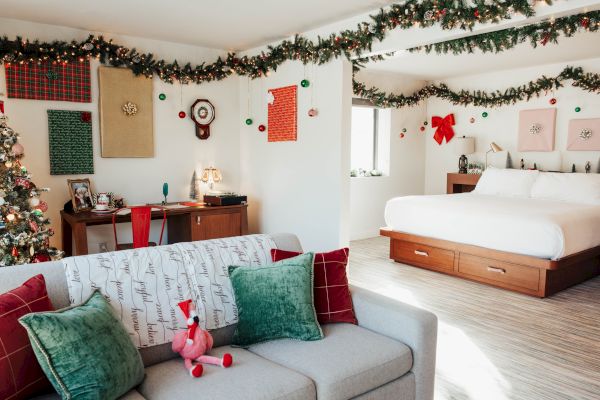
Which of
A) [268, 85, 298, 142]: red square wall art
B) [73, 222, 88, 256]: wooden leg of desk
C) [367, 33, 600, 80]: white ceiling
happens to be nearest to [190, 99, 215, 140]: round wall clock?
[268, 85, 298, 142]: red square wall art

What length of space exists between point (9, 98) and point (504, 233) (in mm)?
4791

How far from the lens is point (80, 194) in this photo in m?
4.77

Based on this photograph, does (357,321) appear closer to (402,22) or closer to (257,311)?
(257,311)

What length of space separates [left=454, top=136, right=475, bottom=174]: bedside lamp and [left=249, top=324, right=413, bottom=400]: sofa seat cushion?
5.57 m

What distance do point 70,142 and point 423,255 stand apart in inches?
153

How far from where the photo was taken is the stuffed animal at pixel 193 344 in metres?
2.01

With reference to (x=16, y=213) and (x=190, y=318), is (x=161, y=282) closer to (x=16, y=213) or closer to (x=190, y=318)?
(x=190, y=318)

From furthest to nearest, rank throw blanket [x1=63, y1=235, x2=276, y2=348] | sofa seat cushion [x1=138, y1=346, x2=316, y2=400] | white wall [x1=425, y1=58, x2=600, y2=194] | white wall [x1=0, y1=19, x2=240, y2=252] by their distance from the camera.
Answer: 1. white wall [x1=425, y1=58, x2=600, y2=194]
2. white wall [x1=0, y1=19, x2=240, y2=252]
3. throw blanket [x1=63, y1=235, x2=276, y2=348]
4. sofa seat cushion [x1=138, y1=346, x2=316, y2=400]

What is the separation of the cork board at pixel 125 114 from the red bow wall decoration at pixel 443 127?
15.4 ft

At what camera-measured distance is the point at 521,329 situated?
3684mm

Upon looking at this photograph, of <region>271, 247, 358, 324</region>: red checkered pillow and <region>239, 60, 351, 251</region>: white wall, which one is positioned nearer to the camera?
<region>271, 247, 358, 324</region>: red checkered pillow

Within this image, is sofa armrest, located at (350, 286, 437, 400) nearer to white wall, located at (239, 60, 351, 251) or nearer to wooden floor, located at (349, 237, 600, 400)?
wooden floor, located at (349, 237, 600, 400)

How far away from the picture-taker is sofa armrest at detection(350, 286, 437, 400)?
2.24 metres

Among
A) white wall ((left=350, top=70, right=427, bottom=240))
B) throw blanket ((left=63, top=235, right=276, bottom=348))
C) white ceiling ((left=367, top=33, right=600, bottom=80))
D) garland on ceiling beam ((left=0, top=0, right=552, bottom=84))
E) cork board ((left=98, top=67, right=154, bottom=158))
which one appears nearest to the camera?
throw blanket ((left=63, top=235, right=276, bottom=348))
